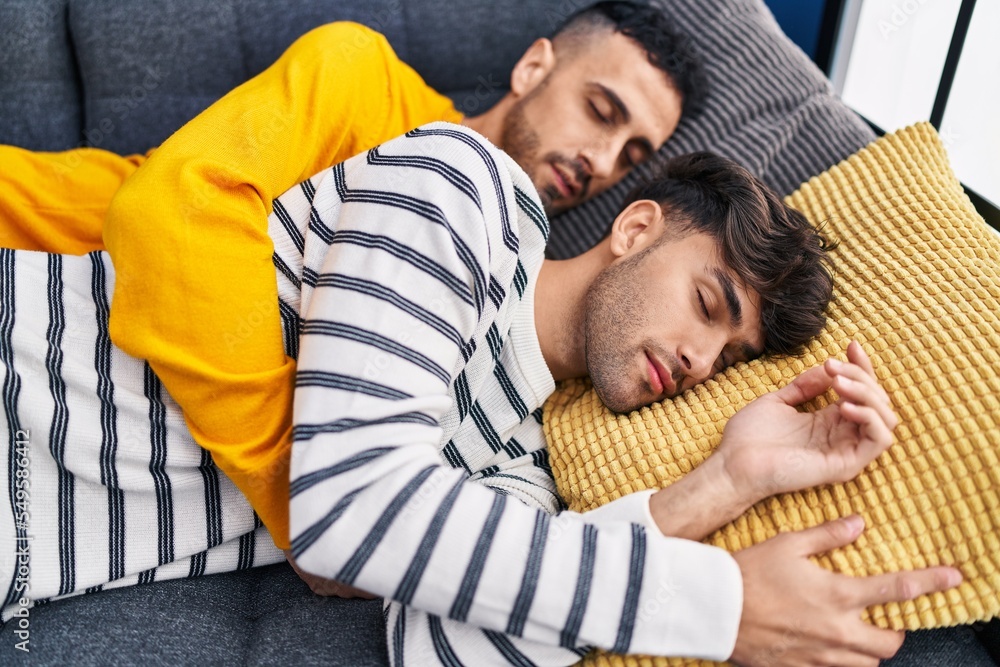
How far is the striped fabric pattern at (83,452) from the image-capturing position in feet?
3.04

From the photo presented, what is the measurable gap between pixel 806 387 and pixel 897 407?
104 mm

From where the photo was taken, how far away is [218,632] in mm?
958

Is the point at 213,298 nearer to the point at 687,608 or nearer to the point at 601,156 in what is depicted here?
the point at 687,608

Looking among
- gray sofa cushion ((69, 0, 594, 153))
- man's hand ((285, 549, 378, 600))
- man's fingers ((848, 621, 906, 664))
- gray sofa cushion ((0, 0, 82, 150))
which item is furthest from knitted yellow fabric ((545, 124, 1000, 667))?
gray sofa cushion ((0, 0, 82, 150))

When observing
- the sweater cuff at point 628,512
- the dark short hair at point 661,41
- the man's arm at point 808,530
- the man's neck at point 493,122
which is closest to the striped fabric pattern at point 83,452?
the sweater cuff at point 628,512

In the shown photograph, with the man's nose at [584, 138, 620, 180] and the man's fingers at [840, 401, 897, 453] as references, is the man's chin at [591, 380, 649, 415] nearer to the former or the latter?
the man's fingers at [840, 401, 897, 453]

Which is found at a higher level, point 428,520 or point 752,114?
point 752,114

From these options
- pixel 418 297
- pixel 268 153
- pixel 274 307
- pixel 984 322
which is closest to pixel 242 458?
pixel 274 307

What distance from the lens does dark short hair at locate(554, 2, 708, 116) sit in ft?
4.93

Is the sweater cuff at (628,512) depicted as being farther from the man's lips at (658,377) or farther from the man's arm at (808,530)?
the man's lips at (658,377)

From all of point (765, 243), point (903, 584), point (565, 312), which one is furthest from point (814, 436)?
point (565, 312)

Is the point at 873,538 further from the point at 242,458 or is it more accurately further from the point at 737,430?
the point at 242,458

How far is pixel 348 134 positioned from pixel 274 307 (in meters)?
0.49

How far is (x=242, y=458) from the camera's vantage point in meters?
0.89
